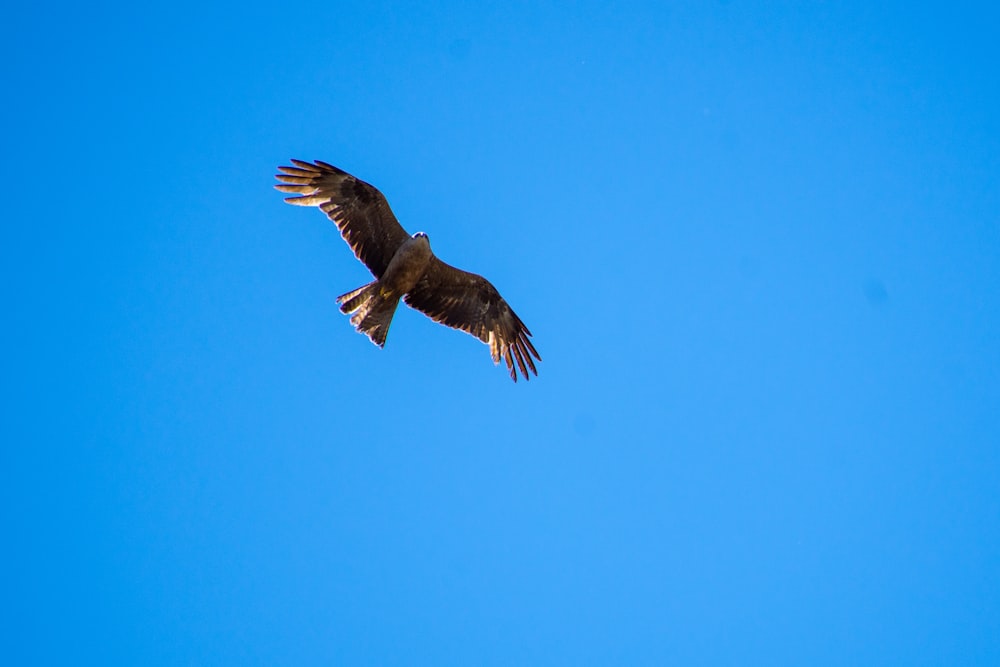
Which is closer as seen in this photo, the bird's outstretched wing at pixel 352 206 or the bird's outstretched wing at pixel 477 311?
the bird's outstretched wing at pixel 352 206

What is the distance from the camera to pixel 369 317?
14.1 m

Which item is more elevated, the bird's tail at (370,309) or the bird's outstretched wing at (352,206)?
the bird's outstretched wing at (352,206)

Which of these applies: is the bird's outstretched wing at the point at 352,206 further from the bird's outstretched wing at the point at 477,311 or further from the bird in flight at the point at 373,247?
the bird's outstretched wing at the point at 477,311

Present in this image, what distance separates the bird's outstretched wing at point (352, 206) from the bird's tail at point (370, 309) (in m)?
0.39

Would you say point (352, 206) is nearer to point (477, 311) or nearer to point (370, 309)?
point (370, 309)

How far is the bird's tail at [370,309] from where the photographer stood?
1388cm

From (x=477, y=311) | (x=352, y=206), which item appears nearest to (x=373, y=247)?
(x=352, y=206)

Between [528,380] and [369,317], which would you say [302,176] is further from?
[528,380]

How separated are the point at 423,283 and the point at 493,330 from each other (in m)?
1.32

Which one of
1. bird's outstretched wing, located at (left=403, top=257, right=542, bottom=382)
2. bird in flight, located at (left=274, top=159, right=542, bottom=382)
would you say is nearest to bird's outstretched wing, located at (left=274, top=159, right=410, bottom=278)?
bird in flight, located at (left=274, top=159, right=542, bottom=382)

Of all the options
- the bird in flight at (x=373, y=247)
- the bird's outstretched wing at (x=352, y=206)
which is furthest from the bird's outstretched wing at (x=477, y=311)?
the bird's outstretched wing at (x=352, y=206)

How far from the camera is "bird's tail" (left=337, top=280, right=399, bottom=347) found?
13875 mm

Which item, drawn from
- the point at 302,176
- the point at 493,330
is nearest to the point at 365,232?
the point at 302,176

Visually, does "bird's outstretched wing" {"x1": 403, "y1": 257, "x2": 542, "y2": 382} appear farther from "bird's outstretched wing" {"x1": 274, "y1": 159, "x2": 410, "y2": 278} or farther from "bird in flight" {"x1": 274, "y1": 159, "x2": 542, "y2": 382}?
"bird's outstretched wing" {"x1": 274, "y1": 159, "x2": 410, "y2": 278}
